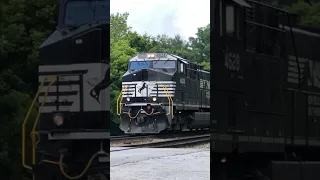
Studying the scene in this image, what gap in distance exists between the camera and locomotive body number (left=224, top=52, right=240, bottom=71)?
3.05m

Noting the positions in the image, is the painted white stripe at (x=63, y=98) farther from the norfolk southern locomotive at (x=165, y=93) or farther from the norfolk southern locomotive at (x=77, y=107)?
the norfolk southern locomotive at (x=165, y=93)

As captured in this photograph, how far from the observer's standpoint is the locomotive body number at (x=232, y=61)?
3049 millimetres

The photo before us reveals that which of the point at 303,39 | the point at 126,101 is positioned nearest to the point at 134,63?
the point at 126,101

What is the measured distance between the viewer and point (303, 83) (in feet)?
10.7

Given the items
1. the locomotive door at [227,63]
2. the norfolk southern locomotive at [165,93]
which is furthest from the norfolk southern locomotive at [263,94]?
the norfolk southern locomotive at [165,93]

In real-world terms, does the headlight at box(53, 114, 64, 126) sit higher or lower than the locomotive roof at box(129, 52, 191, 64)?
lower

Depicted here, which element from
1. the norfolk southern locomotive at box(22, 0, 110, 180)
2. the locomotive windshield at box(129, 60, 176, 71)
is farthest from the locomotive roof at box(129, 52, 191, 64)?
the norfolk southern locomotive at box(22, 0, 110, 180)

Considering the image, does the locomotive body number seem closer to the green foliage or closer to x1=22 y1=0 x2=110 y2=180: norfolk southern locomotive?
x1=22 y1=0 x2=110 y2=180: norfolk southern locomotive

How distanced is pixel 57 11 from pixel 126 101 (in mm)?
15992

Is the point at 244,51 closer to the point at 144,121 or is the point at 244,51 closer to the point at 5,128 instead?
the point at 5,128

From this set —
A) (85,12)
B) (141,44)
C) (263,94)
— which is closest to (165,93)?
(141,44)

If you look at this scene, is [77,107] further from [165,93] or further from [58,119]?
[165,93]

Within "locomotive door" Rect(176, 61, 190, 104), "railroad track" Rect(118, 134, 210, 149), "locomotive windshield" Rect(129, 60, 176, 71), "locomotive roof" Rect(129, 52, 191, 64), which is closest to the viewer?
"railroad track" Rect(118, 134, 210, 149)

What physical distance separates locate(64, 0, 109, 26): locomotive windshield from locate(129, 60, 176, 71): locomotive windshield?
623 inches
